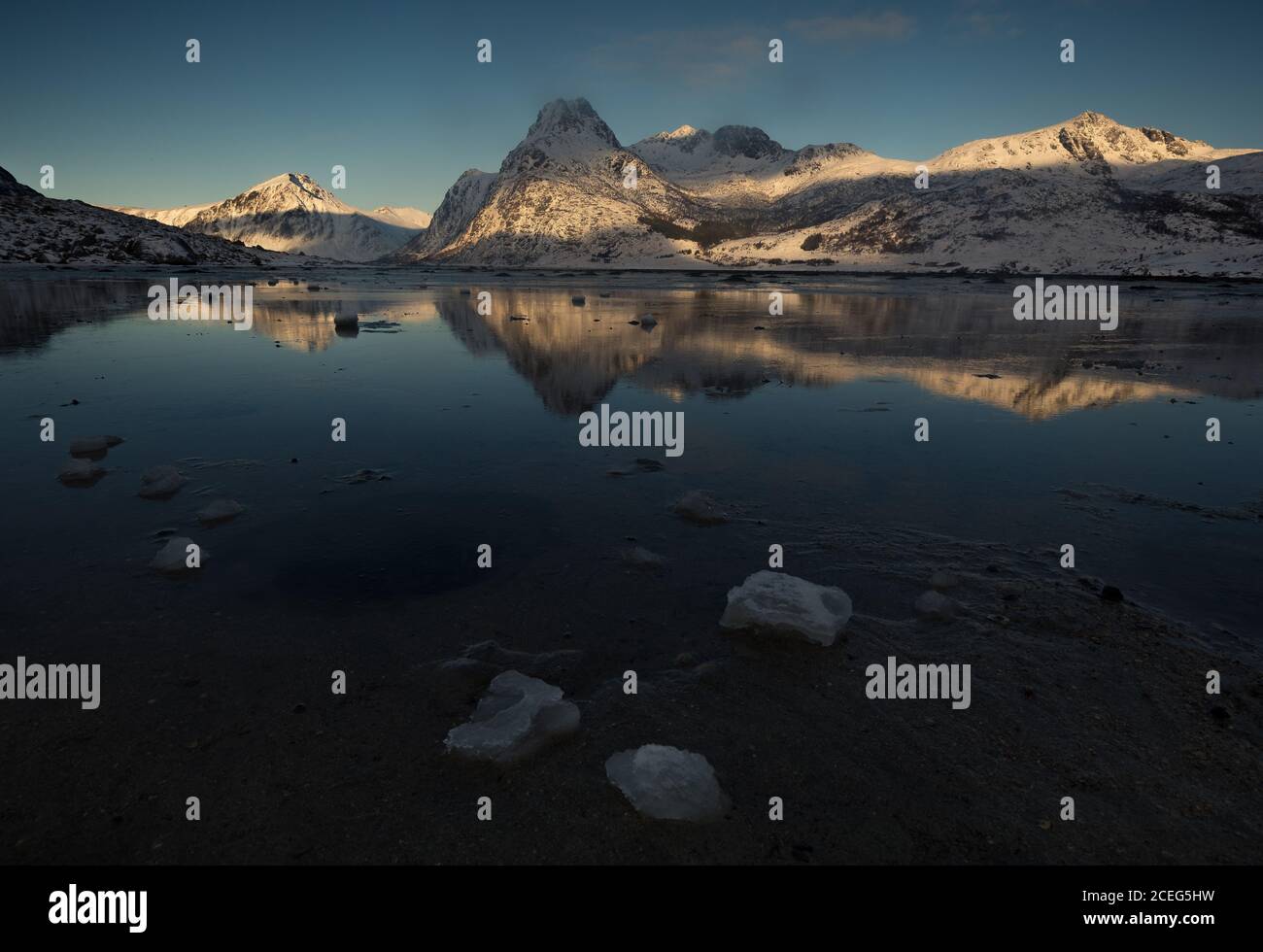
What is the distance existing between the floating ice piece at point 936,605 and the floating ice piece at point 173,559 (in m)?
6.06

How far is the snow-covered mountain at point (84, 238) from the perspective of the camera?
3565 inches

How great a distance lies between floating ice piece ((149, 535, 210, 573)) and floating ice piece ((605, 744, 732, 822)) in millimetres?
4267

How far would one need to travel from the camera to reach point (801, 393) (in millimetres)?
12773

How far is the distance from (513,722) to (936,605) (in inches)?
132

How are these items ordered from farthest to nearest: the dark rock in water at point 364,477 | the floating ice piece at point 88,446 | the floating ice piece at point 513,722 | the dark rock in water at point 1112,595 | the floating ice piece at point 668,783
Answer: the floating ice piece at point 88,446 → the dark rock in water at point 364,477 → the dark rock in water at point 1112,595 → the floating ice piece at point 513,722 → the floating ice piece at point 668,783


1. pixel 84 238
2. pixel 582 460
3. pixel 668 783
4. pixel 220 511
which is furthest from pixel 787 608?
pixel 84 238

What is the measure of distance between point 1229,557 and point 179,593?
9.11 m

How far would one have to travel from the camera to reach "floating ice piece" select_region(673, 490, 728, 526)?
6.54 meters

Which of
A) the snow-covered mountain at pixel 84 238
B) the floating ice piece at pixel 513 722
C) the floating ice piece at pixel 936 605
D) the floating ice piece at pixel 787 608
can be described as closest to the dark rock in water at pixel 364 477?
the floating ice piece at pixel 513 722

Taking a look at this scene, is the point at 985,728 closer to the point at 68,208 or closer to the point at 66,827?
the point at 66,827

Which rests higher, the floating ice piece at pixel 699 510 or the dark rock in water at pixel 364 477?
the dark rock in water at pixel 364 477

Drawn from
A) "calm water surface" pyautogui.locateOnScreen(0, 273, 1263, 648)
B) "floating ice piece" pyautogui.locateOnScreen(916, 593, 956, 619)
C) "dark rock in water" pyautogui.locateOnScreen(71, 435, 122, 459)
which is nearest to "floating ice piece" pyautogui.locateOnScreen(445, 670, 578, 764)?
"calm water surface" pyautogui.locateOnScreen(0, 273, 1263, 648)

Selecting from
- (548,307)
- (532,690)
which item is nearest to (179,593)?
(532,690)

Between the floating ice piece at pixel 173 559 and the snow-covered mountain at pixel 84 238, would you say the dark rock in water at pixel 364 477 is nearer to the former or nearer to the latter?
the floating ice piece at pixel 173 559
